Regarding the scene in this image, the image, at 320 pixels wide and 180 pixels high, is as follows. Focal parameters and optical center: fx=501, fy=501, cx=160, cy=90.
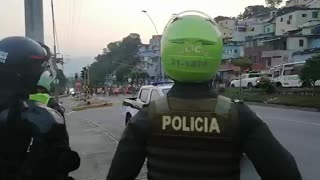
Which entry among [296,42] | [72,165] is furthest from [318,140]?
[296,42]

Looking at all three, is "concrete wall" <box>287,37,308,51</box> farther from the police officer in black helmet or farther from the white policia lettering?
the white policia lettering

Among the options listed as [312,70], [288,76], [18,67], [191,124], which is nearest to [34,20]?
[18,67]

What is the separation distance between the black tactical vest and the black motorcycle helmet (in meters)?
0.77

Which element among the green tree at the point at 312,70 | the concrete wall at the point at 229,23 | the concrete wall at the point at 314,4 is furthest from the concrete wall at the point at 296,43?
the concrete wall at the point at 229,23

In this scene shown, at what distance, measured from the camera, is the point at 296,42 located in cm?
6838

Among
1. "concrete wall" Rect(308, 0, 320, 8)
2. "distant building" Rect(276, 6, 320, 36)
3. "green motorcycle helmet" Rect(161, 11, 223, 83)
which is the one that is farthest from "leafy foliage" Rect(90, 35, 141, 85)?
"green motorcycle helmet" Rect(161, 11, 223, 83)

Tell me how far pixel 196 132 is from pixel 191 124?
0.13ft

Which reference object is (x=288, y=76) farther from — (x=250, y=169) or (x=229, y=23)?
(x=229, y=23)

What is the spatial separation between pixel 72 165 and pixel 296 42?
227 feet

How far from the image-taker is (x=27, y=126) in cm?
227

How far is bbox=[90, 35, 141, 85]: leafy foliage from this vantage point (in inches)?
5146

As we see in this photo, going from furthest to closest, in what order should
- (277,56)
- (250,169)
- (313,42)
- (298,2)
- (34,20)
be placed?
1. (298,2)
2. (277,56)
3. (313,42)
4. (34,20)
5. (250,169)

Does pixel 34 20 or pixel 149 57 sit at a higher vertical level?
pixel 149 57

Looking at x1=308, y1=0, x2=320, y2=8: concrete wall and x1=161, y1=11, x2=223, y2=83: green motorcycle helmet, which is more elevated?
x1=308, y1=0, x2=320, y2=8: concrete wall
